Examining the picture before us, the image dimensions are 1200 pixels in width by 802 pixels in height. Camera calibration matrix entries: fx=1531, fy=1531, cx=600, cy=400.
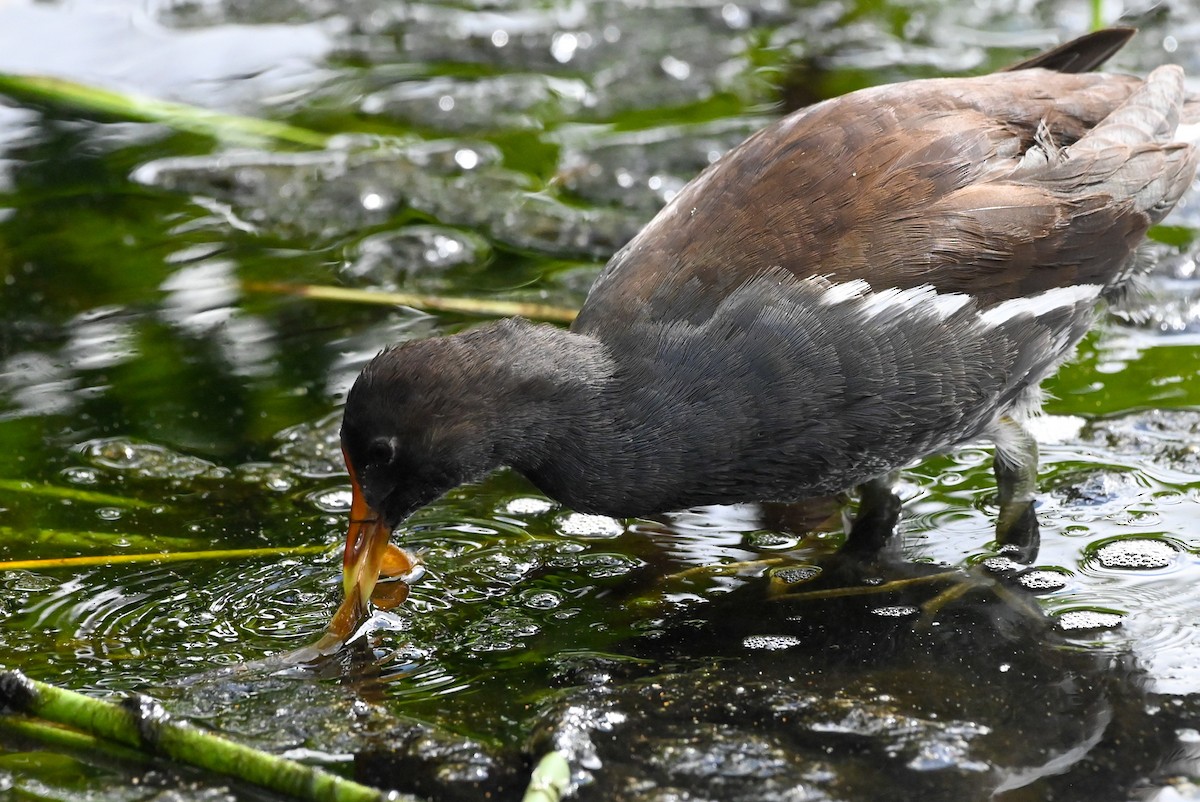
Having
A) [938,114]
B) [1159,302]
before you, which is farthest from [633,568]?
[1159,302]

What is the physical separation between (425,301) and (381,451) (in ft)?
6.10

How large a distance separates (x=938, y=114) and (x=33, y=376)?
279 centimetres

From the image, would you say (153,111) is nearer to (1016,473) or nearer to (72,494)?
(72,494)

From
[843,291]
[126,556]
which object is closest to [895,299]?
[843,291]

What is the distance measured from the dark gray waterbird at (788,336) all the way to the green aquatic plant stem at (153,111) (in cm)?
286

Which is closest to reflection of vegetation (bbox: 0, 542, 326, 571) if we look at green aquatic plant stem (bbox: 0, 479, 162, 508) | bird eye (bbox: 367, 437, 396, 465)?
green aquatic plant stem (bbox: 0, 479, 162, 508)

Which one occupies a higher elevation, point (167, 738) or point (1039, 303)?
point (1039, 303)

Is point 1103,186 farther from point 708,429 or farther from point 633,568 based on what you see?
point 633,568

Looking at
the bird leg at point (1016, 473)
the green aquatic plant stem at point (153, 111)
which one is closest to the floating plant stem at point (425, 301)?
the green aquatic plant stem at point (153, 111)

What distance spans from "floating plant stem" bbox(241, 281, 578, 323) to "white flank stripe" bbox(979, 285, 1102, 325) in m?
1.66

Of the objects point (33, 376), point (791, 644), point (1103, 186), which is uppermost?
point (1103, 186)

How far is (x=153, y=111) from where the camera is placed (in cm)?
608

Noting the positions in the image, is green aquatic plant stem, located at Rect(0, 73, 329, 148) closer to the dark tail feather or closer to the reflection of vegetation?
the reflection of vegetation

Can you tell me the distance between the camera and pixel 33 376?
4.68m
